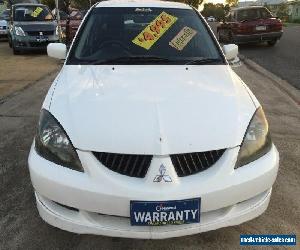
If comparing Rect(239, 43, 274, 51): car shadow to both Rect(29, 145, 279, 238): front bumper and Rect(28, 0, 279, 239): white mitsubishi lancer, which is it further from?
Rect(29, 145, 279, 238): front bumper

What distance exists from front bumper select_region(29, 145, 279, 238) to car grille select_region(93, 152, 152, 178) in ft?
0.11

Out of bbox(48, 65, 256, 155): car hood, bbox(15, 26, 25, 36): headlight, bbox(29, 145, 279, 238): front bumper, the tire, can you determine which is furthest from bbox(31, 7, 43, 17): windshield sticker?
bbox(29, 145, 279, 238): front bumper

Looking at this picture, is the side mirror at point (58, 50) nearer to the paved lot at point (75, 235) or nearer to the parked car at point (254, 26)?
the paved lot at point (75, 235)

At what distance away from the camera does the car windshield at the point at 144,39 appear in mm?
3646

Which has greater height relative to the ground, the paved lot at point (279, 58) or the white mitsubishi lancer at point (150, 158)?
the white mitsubishi lancer at point (150, 158)

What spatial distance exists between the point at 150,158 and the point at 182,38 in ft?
6.10

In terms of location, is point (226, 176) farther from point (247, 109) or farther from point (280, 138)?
point (280, 138)

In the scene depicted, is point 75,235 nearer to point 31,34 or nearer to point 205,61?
point 205,61

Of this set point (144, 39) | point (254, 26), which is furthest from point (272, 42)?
point (144, 39)

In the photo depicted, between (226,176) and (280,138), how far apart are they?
2779 mm

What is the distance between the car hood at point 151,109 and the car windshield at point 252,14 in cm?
Answer: 1261

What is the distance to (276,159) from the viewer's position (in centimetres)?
269

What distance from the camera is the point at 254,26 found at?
14.5 m

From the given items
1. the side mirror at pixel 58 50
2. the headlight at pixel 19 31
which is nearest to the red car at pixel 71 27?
the headlight at pixel 19 31
